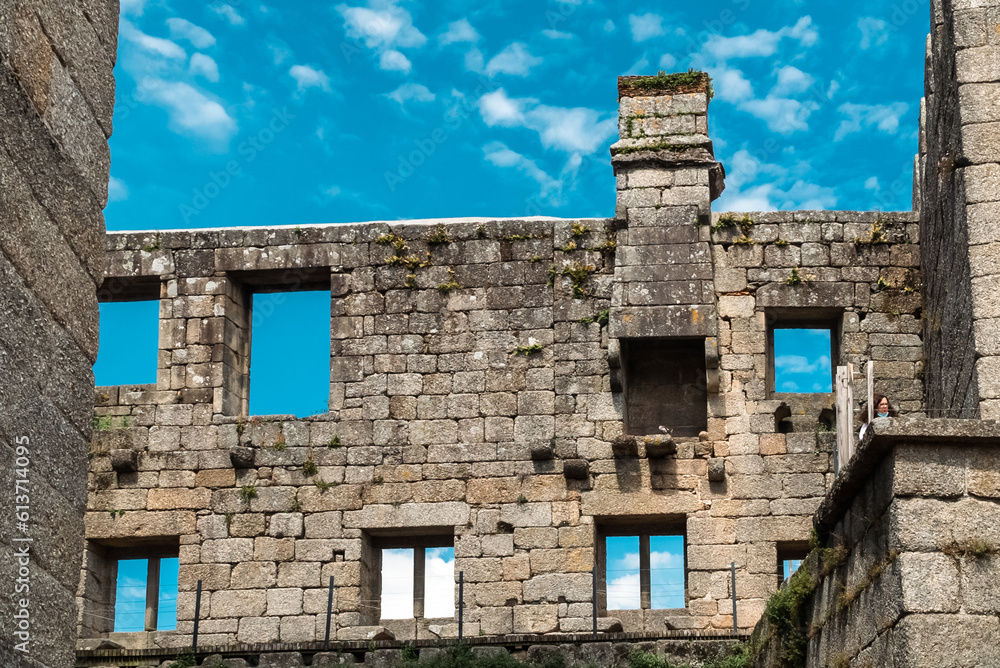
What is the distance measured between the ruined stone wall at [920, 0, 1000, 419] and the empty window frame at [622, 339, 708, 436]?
10.4 ft

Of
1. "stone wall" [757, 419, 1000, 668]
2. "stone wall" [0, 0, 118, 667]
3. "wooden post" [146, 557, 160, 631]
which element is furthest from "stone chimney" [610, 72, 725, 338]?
"stone wall" [0, 0, 118, 667]

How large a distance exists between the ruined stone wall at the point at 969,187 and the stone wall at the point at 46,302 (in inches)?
254

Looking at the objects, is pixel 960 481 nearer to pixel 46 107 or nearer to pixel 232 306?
pixel 46 107

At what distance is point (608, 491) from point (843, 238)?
11.6 feet

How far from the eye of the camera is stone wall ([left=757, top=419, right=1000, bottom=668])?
571 cm

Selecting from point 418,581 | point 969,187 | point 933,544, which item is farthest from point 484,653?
point 933,544

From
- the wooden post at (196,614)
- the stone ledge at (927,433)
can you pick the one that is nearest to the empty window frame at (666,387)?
the wooden post at (196,614)

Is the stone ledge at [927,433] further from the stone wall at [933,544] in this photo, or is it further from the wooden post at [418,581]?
the wooden post at [418,581]

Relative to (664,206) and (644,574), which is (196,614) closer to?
(644,574)

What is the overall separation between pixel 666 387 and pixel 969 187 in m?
5.08

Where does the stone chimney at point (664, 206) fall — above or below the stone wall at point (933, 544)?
above

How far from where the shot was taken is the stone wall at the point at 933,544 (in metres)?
5.71

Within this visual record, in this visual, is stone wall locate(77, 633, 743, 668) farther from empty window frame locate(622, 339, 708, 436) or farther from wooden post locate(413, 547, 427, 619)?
empty window frame locate(622, 339, 708, 436)

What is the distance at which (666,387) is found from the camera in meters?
14.5
